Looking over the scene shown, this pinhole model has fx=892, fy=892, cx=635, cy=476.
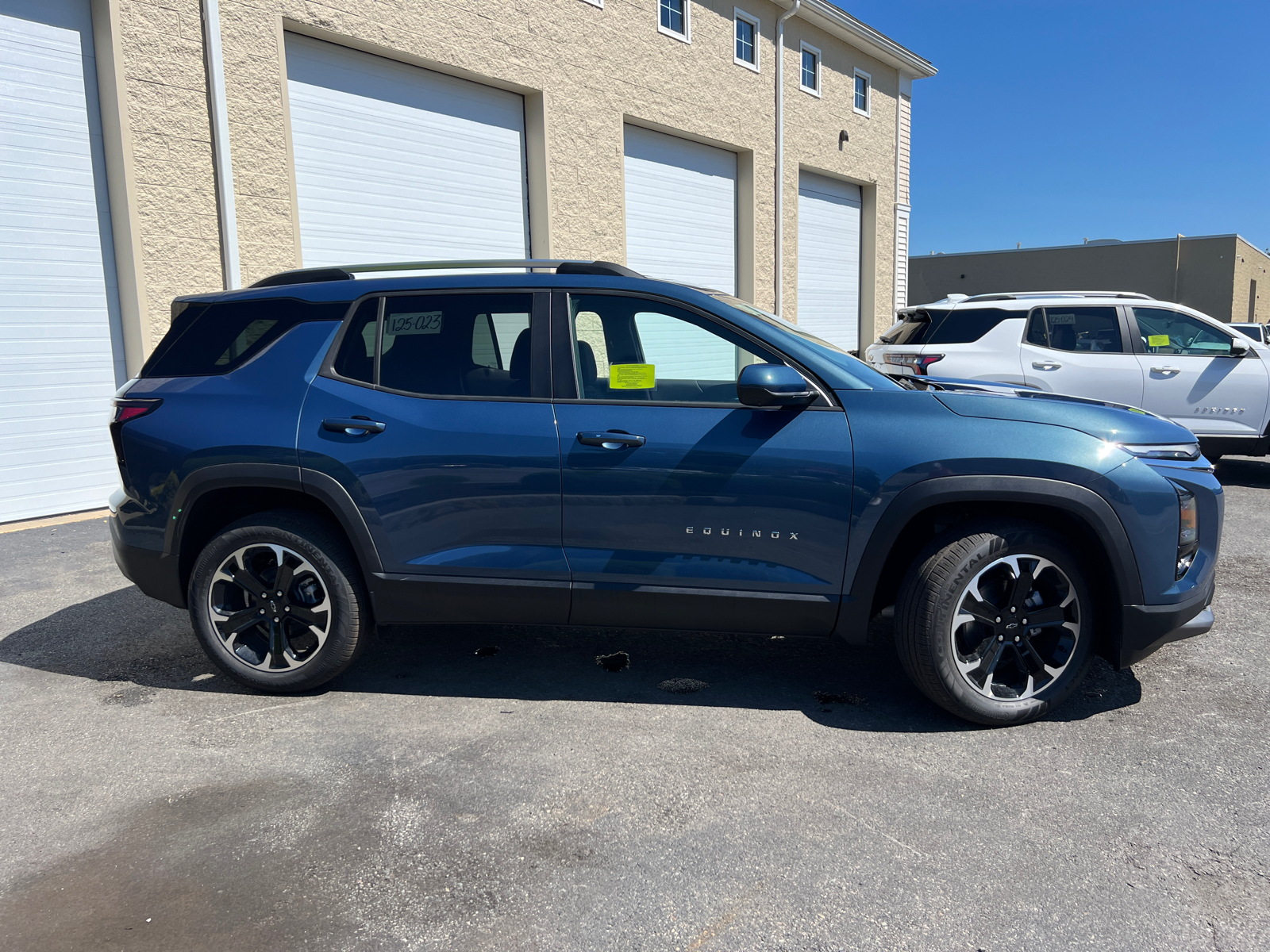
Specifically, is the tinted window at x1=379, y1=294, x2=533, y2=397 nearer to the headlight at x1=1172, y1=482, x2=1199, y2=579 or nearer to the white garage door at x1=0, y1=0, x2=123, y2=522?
the headlight at x1=1172, y1=482, x2=1199, y2=579

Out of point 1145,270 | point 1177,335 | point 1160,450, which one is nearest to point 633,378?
point 1160,450

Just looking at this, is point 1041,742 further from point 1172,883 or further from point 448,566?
point 448,566

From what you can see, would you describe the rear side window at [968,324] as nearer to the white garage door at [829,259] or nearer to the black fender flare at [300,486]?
the black fender flare at [300,486]

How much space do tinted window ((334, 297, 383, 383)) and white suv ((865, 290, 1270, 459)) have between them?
20.0 ft

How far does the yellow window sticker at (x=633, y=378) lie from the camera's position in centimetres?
366

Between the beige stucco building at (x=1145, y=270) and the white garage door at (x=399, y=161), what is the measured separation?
3502 cm

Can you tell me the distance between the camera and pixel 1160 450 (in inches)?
134

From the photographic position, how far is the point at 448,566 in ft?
12.1

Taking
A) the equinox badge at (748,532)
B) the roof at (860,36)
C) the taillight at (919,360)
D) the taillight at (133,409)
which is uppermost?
the roof at (860,36)

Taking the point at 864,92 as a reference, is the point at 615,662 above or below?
below

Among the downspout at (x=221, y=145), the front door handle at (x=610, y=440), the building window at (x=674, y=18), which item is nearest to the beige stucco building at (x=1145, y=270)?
the building window at (x=674, y=18)

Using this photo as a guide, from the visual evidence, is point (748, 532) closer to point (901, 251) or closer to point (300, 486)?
point (300, 486)

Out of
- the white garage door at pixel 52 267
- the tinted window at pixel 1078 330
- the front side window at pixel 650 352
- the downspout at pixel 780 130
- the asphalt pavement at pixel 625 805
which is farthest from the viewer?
the downspout at pixel 780 130

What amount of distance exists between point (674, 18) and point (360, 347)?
12178mm
